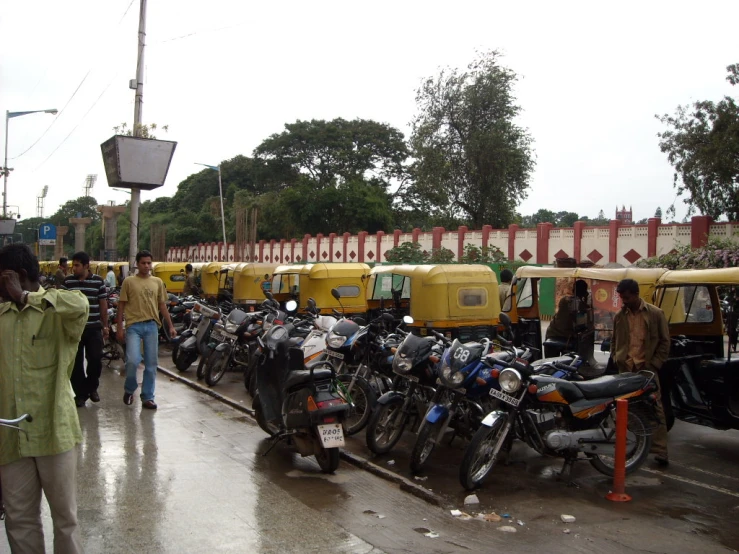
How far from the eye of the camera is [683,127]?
25891 millimetres

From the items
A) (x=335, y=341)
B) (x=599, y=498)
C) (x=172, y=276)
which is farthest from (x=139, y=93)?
(x=599, y=498)

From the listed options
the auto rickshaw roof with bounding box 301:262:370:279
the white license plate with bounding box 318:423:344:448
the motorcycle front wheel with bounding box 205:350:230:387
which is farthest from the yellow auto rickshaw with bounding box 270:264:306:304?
the white license plate with bounding box 318:423:344:448

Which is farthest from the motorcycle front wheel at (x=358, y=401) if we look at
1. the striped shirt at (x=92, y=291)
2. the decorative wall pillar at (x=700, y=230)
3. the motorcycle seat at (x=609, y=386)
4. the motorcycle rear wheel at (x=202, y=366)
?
the decorative wall pillar at (x=700, y=230)

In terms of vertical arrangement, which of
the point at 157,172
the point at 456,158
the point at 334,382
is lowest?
the point at 334,382

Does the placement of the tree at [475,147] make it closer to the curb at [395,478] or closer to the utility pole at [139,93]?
the utility pole at [139,93]

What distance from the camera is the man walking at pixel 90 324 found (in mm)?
8367

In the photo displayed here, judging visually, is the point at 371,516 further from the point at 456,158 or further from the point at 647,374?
the point at 456,158

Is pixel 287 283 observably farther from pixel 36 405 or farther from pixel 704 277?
pixel 36 405

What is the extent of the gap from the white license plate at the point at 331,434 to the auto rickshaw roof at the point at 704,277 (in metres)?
3.83

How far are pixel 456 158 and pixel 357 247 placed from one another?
6.65 metres

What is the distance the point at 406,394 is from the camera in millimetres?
6832

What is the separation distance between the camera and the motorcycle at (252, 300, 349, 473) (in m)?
6.06

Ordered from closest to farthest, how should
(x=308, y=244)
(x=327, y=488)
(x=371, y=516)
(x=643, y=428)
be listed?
(x=371, y=516) → (x=327, y=488) → (x=643, y=428) → (x=308, y=244)

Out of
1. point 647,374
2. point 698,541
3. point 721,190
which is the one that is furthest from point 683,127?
point 698,541
